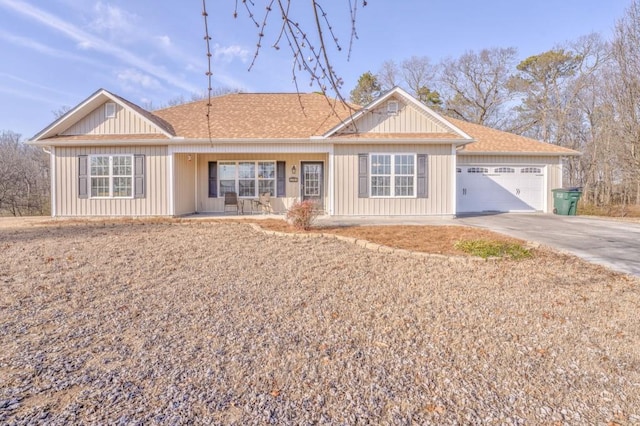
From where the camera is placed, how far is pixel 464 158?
13.6 metres

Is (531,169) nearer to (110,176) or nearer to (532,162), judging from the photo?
(532,162)

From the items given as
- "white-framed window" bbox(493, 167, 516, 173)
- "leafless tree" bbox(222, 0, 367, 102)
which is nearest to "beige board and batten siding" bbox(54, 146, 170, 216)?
"leafless tree" bbox(222, 0, 367, 102)

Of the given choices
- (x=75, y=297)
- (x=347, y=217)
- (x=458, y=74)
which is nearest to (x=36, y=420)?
(x=75, y=297)

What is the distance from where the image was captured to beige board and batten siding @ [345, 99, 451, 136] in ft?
37.1

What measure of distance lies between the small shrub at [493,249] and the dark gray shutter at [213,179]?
9.78m

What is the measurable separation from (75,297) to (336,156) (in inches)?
343

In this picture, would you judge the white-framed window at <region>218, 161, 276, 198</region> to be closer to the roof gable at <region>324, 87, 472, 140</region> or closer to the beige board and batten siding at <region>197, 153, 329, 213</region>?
the beige board and batten siding at <region>197, 153, 329, 213</region>

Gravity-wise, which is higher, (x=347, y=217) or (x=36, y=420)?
(x=347, y=217)

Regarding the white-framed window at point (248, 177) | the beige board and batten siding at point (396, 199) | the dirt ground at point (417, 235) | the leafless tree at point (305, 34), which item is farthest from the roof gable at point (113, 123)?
the leafless tree at point (305, 34)

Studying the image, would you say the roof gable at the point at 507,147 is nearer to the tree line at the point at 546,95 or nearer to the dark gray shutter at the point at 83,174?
the tree line at the point at 546,95

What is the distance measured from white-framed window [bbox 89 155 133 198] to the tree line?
17.7 m

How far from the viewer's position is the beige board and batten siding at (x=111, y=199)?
11.3m

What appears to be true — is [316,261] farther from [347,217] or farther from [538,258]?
[347,217]

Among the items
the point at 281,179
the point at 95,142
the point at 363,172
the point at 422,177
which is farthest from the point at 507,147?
the point at 95,142
